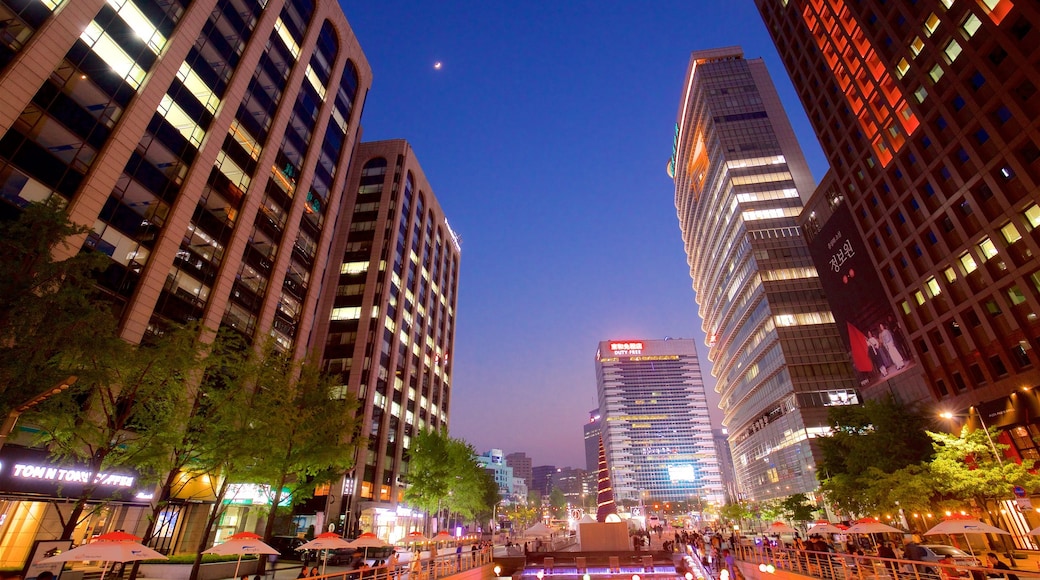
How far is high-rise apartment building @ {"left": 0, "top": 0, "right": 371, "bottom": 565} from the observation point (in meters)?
25.5

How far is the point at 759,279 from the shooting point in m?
89.3

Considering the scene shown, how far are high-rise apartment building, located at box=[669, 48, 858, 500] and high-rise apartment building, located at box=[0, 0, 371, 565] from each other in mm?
77907

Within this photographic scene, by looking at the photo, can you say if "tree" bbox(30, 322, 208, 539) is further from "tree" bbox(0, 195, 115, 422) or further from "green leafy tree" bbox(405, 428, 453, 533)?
"green leafy tree" bbox(405, 428, 453, 533)

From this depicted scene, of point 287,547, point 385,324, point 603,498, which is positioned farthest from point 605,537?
point 385,324

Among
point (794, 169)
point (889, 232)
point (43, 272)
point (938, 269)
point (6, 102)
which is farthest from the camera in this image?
point (794, 169)

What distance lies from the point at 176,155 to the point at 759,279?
90.2 meters

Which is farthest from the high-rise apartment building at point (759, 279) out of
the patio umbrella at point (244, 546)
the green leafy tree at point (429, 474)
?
the patio umbrella at point (244, 546)

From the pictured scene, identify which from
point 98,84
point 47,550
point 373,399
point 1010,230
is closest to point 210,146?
point 98,84

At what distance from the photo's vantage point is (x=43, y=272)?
647 inches

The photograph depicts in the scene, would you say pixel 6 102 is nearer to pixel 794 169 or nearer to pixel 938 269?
pixel 938 269

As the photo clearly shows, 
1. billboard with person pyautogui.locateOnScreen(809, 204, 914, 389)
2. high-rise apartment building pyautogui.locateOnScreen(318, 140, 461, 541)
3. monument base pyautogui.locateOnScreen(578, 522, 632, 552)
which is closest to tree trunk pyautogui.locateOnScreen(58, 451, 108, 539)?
monument base pyautogui.locateOnScreen(578, 522, 632, 552)

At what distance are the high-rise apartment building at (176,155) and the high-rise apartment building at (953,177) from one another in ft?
186

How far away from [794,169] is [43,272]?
365 ft

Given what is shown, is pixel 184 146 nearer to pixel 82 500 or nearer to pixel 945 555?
pixel 82 500
